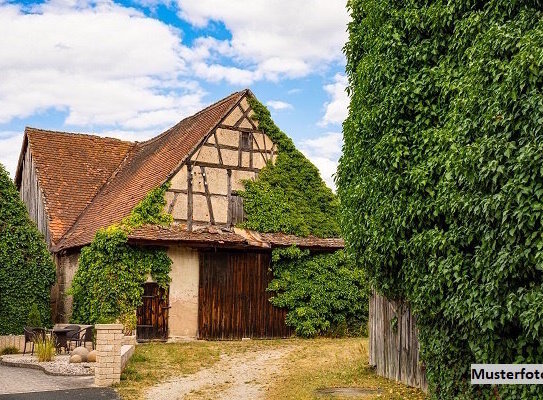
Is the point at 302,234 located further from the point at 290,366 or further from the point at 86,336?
the point at 86,336

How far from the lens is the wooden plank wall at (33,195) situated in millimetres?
23977

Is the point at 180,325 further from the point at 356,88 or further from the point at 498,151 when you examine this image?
the point at 498,151

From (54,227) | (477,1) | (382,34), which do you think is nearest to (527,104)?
(477,1)

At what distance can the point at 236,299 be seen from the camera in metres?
20.8

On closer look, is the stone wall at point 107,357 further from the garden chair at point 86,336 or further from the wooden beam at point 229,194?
the wooden beam at point 229,194

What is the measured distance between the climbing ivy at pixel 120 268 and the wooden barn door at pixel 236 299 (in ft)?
4.92

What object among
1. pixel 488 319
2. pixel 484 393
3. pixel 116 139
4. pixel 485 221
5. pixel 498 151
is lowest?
pixel 484 393

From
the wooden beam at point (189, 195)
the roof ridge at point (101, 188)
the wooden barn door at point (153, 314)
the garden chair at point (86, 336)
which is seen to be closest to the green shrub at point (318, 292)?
the wooden beam at point (189, 195)

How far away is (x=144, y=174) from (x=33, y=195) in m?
6.10

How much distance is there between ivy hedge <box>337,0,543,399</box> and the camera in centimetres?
779

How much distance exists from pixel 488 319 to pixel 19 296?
15.0 meters

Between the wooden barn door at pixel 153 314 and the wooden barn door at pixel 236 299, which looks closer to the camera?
the wooden barn door at pixel 153 314

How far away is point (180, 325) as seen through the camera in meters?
19.9

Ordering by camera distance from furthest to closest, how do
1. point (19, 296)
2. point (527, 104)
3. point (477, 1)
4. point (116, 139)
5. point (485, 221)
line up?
point (116, 139) → point (19, 296) → point (477, 1) → point (485, 221) → point (527, 104)
